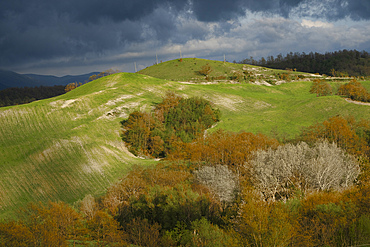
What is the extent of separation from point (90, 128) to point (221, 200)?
5089cm

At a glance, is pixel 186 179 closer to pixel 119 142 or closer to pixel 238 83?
pixel 119 142

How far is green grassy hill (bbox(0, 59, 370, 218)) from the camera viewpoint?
54.0 m

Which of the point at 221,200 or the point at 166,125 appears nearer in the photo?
the point at 221,200

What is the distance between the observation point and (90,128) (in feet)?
260

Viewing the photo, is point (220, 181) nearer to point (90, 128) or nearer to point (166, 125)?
point (166, 125)

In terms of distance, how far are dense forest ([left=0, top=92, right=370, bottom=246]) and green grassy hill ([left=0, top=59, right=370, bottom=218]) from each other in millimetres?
6887

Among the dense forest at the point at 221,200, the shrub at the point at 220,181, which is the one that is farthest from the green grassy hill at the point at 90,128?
the shrub at the point at 220,181

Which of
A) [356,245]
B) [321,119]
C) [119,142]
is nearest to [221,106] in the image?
[321,119]

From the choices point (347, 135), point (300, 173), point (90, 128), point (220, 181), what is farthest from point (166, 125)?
point (300, 173)

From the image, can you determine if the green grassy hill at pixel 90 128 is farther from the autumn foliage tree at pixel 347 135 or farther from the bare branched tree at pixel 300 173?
the bare branched tree at pixel 300 173

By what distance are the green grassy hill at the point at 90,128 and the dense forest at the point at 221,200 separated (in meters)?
6.89

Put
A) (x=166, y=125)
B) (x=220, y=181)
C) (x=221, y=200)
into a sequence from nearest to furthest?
(x=221, y=200), (x=220, y=181), (x=166, y=125)

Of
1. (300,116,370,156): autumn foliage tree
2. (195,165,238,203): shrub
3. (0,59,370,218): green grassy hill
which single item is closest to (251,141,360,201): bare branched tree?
(195,165,238,203): shrub

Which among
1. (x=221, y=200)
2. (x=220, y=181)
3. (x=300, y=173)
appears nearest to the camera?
(x=300, y=173)
